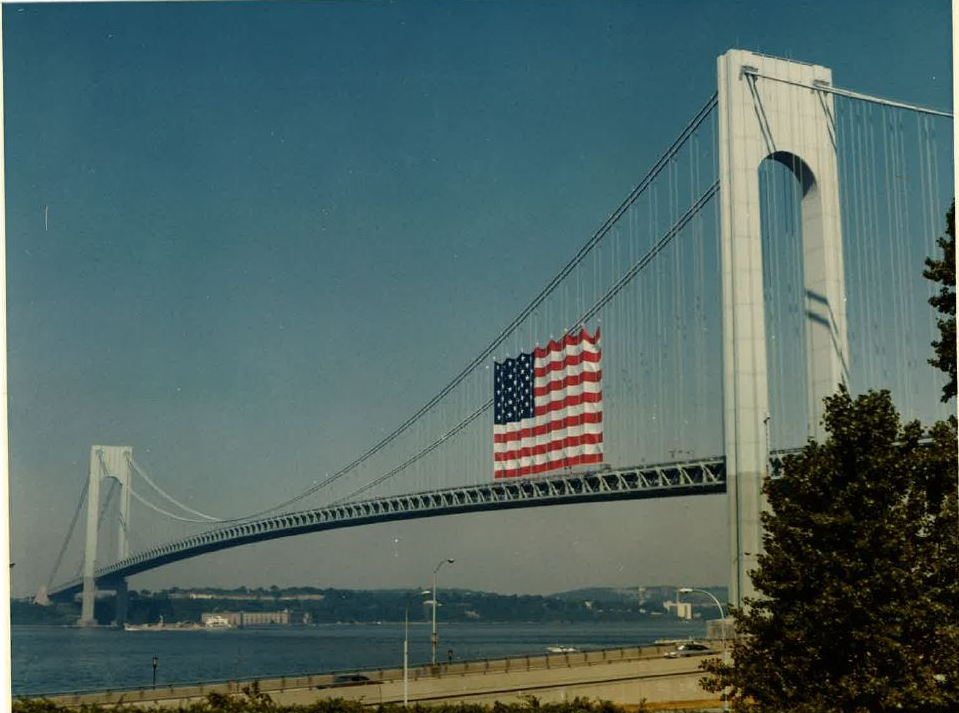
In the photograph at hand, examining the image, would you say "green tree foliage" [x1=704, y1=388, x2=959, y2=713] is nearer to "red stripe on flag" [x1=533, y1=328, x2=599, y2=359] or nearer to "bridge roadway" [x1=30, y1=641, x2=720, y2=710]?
"bridge roadway" [x1=30, y1=641, x2=720, y2=710]

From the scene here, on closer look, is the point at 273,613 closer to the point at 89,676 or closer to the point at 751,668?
the point at 89,676

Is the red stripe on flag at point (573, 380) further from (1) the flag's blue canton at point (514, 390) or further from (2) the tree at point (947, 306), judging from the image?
(2) the tree at point (947, 306)

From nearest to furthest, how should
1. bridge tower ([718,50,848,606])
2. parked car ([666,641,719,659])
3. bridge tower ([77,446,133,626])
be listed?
parked car ([666,641,719,659]) → bridge tower ([718,50,848,606]) → bridge tower ([77,446,133,626])

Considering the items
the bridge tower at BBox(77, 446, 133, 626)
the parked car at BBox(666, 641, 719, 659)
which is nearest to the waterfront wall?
the parked car at BBox(666, 641, 719, 659)

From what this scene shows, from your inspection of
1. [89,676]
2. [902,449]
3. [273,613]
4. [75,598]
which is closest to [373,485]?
[89,676]

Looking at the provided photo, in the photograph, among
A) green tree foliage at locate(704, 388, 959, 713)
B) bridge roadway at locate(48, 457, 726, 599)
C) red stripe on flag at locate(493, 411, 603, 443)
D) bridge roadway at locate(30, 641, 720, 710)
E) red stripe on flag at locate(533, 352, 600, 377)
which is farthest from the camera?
red stripe on flag at locate(533, 352, 600, 377)

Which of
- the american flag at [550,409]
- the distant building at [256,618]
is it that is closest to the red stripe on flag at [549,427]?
the american flag at [550,409]
